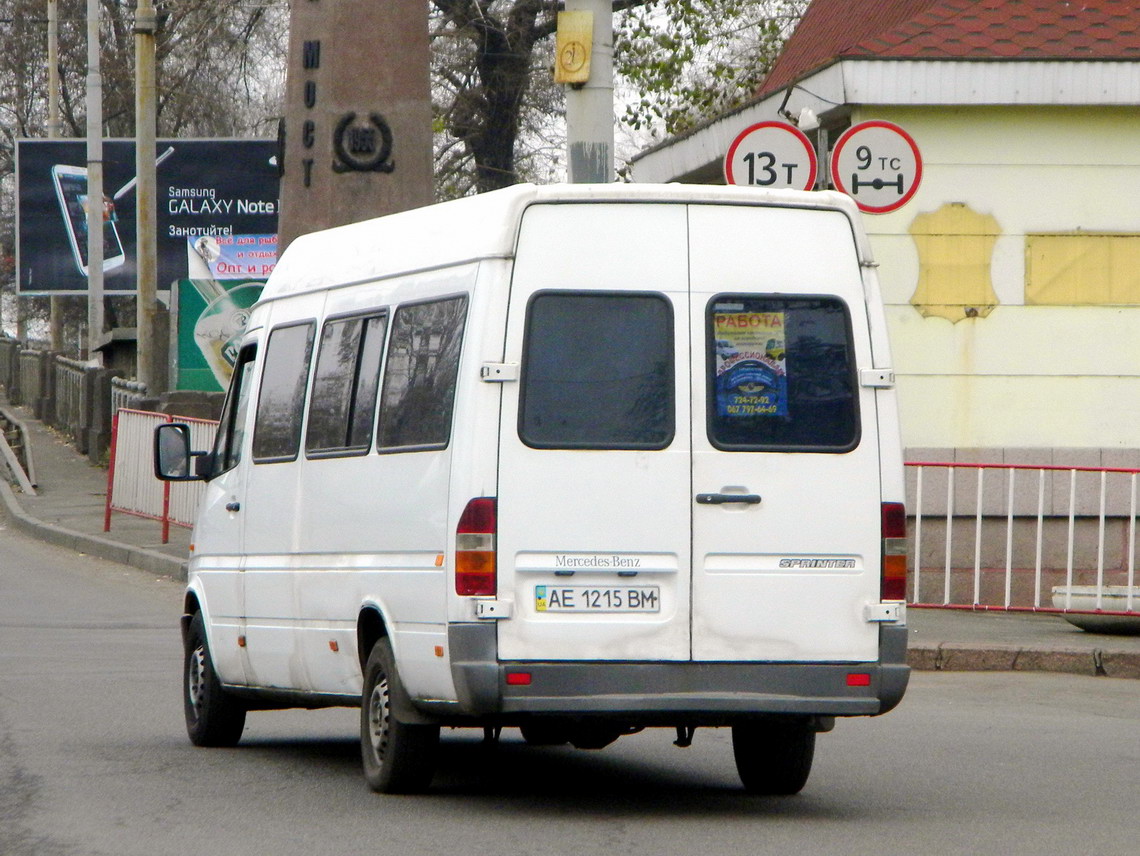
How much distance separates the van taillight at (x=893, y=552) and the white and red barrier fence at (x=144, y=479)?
14.3 metres

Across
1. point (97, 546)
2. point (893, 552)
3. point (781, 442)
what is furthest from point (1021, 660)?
point (97, 546)

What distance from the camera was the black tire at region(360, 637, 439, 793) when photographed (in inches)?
291

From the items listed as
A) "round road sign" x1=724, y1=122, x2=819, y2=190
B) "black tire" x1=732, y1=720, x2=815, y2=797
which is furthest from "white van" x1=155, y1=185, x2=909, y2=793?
"round road sign" x1=724, y1=122, x2=819, y2=190

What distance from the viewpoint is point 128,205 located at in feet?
144

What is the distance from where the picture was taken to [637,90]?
2820cm

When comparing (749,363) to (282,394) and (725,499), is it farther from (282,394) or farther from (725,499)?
(282,394)

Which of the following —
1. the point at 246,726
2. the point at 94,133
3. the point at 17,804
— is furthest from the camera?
the point at 94,133

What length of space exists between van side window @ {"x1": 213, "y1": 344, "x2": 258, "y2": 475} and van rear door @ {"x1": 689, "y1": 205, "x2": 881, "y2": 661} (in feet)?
8.69

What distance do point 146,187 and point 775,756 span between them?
22518 mm

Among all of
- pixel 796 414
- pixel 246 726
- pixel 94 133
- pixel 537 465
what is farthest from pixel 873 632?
pixel 94 133

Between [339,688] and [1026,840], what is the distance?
2.72 meters

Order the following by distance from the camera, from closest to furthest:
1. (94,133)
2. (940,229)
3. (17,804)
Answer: (17,804) → (940,229) → (94,133)

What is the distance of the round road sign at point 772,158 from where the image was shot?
12672 millimetres

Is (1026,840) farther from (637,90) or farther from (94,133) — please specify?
(94,133)
